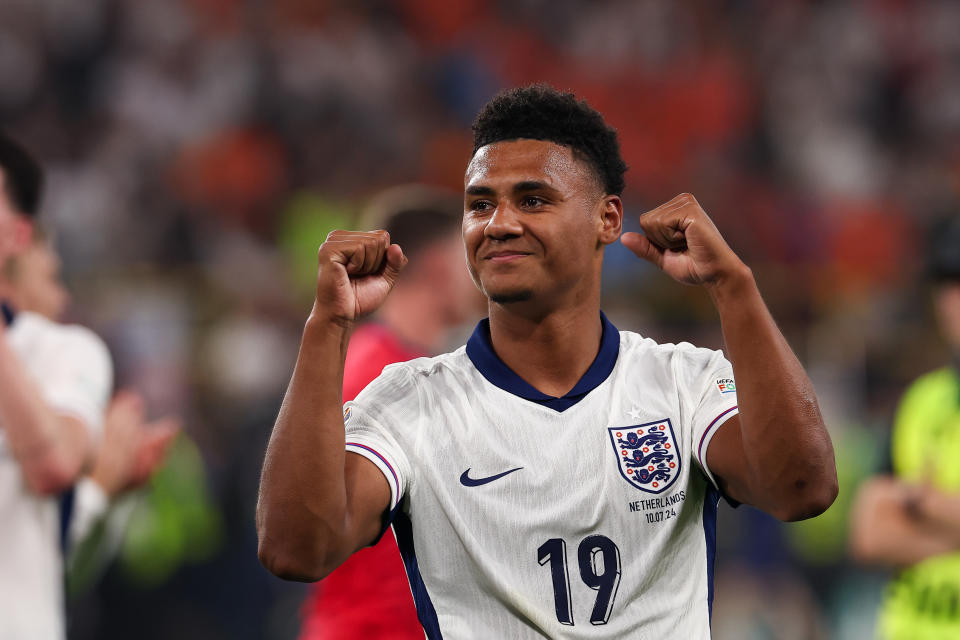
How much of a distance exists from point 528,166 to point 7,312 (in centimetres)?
211

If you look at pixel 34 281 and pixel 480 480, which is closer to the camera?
pixel 480 480

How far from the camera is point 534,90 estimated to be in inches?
109

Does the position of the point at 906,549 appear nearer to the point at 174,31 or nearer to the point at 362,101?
the point at 362,101

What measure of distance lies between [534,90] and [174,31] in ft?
30.4

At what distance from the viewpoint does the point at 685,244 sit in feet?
8.43

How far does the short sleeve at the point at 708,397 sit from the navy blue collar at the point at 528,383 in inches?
7.9

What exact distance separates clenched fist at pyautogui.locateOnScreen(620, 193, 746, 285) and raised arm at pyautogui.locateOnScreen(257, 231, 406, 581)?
629mm

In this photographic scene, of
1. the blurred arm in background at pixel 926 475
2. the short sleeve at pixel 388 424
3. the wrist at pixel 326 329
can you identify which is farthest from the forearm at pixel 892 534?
the wrist at pixel 326 329

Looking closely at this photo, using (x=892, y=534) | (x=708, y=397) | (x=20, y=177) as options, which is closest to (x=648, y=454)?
(x=708, y=397)

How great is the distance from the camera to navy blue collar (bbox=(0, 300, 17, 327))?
3836 mm

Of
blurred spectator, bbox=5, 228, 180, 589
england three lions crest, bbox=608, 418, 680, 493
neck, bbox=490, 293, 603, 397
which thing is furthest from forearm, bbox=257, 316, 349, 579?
blurred spectator, bbox=5, 228, 180, 589

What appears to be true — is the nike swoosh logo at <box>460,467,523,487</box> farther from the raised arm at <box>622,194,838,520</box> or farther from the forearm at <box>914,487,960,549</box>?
the forearm at <box>914,487,960,549</box>

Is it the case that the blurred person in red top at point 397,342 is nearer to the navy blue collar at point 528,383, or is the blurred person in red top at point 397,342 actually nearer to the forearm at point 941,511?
the navy blue collar at point 528,383

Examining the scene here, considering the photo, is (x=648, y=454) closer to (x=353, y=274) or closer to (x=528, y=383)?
(x=528, y=383)
